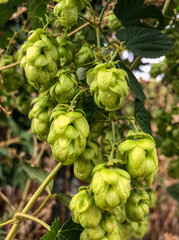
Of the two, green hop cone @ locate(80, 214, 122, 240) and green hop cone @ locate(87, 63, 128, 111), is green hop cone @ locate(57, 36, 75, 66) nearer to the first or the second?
green hop cone @ locate(87, 63, 128, 111)

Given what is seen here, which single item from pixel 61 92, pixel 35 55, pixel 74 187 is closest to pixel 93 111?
pixel 61 92

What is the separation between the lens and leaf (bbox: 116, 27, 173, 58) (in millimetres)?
873

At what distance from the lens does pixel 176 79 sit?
1549 mm

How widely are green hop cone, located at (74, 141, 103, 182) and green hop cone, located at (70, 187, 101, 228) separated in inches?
2.8

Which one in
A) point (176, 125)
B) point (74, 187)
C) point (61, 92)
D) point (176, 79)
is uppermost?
point (61, 92)

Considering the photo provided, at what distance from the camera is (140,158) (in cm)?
67

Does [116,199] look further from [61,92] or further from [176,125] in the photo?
[176,125]

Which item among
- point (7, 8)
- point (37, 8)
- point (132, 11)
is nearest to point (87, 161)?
point (132, 11)

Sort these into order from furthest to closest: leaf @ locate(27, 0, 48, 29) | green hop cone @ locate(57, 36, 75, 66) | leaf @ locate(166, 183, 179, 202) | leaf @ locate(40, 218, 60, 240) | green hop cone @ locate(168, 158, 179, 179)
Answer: leaf @ locate(166, 183, 179, 202)
green hop cone @ locate(168, 158, 179, 179)
leaf @ locate(27, 0, 48, 29)
green hop cone @ locate(57, 36, 75, 66)
leaf @ locate(40, 218, 60, 240)

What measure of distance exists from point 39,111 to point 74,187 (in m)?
0.99

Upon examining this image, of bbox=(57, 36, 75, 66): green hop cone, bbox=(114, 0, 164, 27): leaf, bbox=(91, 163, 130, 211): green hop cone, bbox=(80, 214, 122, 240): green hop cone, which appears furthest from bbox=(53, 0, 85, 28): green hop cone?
bbox=(80, 214, 122, 240): green hop cone

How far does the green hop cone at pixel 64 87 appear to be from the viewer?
2.48 feet

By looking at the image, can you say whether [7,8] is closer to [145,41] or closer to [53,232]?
[145,41]

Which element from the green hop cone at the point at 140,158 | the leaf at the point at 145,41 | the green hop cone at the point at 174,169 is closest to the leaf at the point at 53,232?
the green hop cone at the point at 140,158
